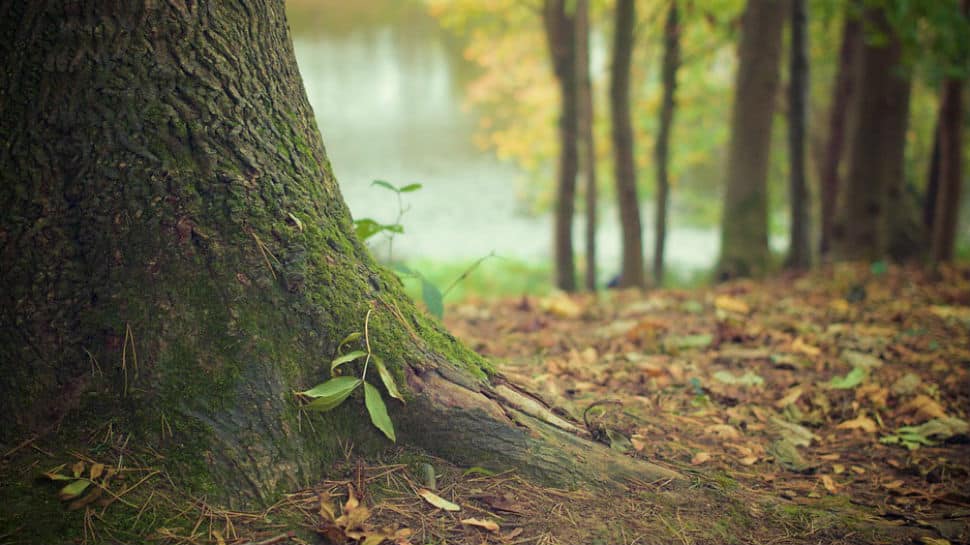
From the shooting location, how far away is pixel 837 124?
30.4ft

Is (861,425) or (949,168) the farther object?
(949,168)

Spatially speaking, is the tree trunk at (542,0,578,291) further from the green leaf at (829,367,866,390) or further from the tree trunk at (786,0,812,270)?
the green leaf at (829,367,866,390)

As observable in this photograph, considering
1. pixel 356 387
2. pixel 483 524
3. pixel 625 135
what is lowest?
pixel 483 524

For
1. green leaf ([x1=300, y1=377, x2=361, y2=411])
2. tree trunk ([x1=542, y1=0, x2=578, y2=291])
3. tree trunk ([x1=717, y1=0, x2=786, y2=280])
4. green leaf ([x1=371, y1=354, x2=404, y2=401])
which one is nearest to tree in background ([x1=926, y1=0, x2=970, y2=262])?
tree trunk ([x1=717, y1=0, x2=786, y2=280])

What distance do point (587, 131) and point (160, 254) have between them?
25.6 feet

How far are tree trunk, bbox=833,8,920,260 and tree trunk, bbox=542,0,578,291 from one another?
2.81 metres

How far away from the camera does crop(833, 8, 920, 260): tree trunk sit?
699cm

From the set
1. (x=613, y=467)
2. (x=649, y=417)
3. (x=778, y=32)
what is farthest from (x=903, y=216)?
(x=613, y=467)

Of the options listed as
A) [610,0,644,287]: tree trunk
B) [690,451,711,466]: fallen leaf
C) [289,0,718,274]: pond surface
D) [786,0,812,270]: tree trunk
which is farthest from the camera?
[289,0,718,274]: pond surface

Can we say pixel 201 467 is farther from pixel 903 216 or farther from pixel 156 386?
pixel 903 216

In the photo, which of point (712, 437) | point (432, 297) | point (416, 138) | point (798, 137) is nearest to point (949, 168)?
point (798, 137)

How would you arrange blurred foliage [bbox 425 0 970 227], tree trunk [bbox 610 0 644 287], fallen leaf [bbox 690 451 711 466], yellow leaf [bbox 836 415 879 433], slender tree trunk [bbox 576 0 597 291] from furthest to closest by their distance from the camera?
blurred foliage [bbox 425 0 970 227], slender tree trunk [bbox 576 0 597 291], tree trunk [bbox 610 0 644 287], yellow leaf [bbox 836 415 879 433], fallen leaf [bbox 690 451 711 466]

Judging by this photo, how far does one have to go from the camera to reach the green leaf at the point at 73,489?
64.2 inches

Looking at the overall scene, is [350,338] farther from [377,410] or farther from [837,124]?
[837,124]
